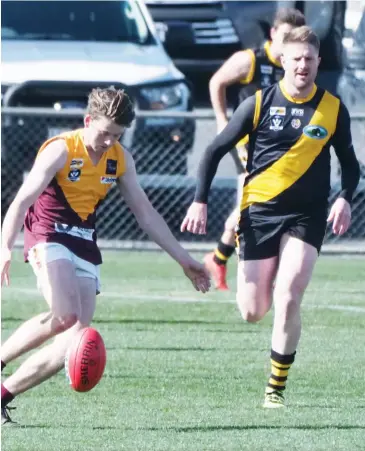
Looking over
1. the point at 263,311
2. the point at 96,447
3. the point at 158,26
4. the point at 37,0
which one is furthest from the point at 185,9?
the point at 96,447

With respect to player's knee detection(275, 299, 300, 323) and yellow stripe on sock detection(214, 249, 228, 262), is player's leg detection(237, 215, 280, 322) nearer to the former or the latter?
player's knee detection(275, 299, 300, 323)

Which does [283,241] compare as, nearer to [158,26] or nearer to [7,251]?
[7,251]

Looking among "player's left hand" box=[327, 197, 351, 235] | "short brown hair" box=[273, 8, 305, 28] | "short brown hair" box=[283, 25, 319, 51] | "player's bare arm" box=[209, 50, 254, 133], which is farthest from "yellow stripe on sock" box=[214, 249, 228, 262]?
"short brown hair" box=[283, 25, 319, 51]

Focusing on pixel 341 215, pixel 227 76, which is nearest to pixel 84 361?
pixel 341 215

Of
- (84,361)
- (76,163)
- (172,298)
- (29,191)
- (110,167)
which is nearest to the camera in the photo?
(84,361)

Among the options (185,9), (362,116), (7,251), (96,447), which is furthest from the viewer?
(185,9)

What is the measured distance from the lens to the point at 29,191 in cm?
680

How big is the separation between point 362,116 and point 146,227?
7.59m

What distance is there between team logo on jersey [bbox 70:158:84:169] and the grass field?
118 centimetres

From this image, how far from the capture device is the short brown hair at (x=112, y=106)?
6.81 m

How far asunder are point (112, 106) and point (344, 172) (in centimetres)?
148

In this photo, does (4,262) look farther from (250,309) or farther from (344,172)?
(344,172)

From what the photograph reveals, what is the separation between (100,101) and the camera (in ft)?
22.6

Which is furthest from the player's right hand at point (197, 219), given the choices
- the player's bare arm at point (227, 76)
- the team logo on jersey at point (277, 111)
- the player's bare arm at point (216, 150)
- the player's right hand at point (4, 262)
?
the player's bare arm at point (227, 76)
